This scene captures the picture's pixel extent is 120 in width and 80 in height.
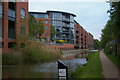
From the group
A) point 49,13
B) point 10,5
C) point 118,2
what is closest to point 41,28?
point 10,5

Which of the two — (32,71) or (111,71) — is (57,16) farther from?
(111,71)

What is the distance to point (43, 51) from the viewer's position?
83.7 feet

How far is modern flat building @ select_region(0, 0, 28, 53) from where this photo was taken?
2711 cm

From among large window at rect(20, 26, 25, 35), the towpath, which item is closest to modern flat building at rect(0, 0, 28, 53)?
large window at rect(20, 26, 25, 35)

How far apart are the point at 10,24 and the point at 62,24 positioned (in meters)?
54.2

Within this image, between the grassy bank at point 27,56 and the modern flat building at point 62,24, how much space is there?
55.9 m

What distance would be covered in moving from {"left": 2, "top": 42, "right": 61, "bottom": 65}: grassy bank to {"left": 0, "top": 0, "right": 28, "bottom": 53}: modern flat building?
3.71 meters

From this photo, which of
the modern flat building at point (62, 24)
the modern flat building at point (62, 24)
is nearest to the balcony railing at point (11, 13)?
the modern flat building at point (62, 24)

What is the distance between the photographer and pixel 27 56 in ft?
74.5

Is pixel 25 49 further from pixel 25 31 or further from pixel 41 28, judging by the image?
pixel 41 28

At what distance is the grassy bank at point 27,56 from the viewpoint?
20748 millimetres

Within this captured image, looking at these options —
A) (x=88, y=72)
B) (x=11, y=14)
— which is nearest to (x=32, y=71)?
(x=88, y=72)

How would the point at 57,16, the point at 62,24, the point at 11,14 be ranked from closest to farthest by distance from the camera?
the point at 11,14 → the point at 57,16 → the point at 62,24

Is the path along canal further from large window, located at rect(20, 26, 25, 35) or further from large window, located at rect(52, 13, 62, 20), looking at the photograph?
large window, located at rect(52, 13, 62, 20)
